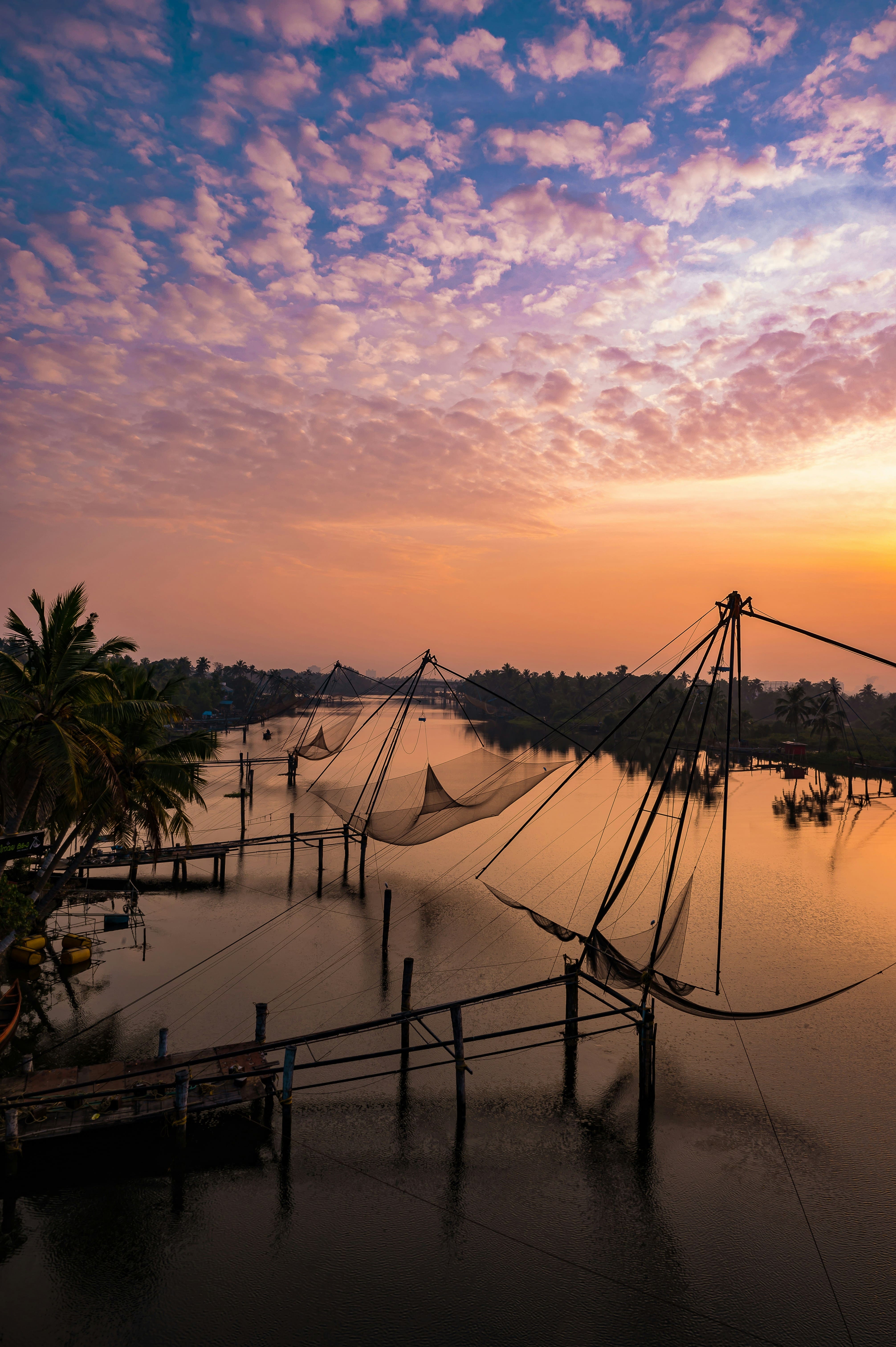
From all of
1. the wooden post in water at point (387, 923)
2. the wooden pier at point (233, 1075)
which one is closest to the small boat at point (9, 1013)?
the wooden pier at point (233, 1075)

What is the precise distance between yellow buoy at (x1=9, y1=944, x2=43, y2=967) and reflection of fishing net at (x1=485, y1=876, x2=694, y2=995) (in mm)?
13750

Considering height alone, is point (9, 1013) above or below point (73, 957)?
above

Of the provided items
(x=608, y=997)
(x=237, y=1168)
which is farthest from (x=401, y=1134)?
(x=608, y=997)

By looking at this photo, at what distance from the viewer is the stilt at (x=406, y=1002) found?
1402cm

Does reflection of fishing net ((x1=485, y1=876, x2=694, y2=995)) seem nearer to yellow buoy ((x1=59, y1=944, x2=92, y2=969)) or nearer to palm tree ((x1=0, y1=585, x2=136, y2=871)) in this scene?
palm tree ((x1=0, y1=585, x2=136, y2=871))

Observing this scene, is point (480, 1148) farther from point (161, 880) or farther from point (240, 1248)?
point (161, 880)

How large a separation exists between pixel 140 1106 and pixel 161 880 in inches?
676

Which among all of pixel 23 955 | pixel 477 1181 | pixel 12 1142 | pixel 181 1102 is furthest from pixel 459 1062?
pixel 23 955

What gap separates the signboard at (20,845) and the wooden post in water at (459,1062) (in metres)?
8.72

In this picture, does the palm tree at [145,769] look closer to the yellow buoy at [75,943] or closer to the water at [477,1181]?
the yellow buoy at [75,943]

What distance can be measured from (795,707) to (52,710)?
76082 millimetres

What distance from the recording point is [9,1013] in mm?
14336

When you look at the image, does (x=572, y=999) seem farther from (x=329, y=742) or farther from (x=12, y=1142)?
(x=329, y=742)

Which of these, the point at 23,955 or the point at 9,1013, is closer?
the point at 9,1013
